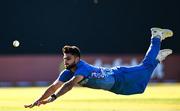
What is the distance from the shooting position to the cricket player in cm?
1305

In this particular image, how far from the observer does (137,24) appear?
3069 centimetres

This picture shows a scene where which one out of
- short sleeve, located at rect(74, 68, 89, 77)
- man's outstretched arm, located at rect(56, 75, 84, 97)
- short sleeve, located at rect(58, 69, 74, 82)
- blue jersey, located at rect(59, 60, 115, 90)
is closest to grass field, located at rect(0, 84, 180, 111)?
blue jersey, located at rect(59, 60, 115, 90)

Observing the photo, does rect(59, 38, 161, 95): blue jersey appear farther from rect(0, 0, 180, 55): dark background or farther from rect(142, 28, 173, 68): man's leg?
rect(0, 0, 180, 55): dark background

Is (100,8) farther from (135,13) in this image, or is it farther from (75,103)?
(75,103)

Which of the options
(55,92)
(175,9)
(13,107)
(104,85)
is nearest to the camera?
(55,92)

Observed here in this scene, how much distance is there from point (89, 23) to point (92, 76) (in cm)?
1719

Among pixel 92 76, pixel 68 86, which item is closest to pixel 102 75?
pixel 92 76

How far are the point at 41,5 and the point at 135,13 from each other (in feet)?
13.1

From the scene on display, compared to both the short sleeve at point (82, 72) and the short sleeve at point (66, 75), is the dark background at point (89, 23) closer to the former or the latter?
the short sleeve at point (66, 75)

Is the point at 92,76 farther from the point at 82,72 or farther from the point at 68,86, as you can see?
the point at 68,86

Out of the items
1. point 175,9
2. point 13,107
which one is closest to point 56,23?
point 175,9

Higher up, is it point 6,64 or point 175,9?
point 175,9

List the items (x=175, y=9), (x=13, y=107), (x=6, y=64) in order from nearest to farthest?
(x=13, y=107) < (x=6, y=64) < (x=175, y=9)

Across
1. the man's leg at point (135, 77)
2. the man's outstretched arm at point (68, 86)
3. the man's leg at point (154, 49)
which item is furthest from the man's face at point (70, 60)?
the man's leg at point (154, 49)
